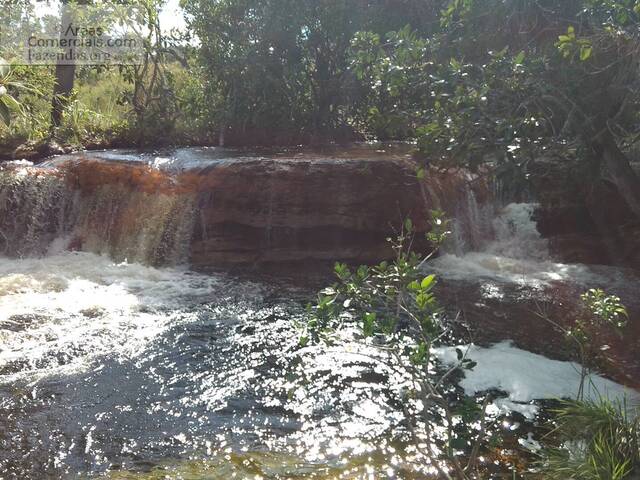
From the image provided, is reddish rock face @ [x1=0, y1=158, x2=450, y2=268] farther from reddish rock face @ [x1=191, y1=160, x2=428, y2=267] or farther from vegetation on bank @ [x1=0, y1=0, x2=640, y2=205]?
vegetation on bank @ [x1=0, y1=0, x2=640, y2=205]

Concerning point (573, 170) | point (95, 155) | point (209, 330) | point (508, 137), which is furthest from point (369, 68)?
point (95, 155)

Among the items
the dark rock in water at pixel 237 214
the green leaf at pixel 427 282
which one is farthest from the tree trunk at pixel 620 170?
the dark rock in water at pixel 237 214

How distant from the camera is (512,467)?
12.4 ft

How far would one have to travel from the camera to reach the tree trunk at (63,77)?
12.1 m

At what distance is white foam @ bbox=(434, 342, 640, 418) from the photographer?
15.7ft

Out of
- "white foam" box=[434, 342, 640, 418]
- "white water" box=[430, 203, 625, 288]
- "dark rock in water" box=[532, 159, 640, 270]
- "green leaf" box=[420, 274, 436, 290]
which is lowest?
"white foam" box=[434, 342, 640, 418]

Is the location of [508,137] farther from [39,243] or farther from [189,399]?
[39,243]

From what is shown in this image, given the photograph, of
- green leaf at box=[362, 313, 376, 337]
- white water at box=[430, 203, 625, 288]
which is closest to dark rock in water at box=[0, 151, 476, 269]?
white water at box=[430, 203, 625, 288]

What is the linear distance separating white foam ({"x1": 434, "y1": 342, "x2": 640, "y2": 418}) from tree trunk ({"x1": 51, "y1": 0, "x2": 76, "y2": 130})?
990 cm

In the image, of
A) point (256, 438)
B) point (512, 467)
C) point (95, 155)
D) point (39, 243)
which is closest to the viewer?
point (512, 467)

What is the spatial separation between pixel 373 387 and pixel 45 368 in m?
2.89

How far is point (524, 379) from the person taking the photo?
5.18 meters

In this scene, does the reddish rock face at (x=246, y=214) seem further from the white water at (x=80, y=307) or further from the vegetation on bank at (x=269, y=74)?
the vegetation on bank at (x=269, y=74)

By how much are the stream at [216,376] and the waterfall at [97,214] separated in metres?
0.69
